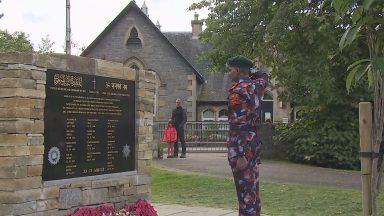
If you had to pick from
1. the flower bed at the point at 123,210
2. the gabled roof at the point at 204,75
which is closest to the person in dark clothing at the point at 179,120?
the flower bed at the point at 123,210

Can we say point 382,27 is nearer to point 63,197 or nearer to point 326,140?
point 63,197

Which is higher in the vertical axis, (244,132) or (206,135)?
(244,132)

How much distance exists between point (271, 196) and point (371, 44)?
6729mm

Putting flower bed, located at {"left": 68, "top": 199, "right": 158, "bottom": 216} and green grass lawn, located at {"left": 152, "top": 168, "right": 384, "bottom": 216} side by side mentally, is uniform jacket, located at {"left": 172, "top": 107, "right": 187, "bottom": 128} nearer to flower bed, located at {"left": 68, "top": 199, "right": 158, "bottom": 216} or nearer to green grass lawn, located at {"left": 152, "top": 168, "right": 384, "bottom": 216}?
green grass lawn, located at {"left": 152, "top": 168, "right": 384, "bottom": 216}

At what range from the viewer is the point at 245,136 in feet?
19.7

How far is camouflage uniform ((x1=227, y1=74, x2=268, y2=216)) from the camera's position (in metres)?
5.99

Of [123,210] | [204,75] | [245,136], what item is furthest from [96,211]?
[204,75]

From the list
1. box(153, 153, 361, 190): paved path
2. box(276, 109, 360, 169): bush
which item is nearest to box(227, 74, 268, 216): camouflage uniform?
box(153, 153, 361, 190): paved path

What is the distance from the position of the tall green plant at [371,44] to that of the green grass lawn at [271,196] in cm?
474

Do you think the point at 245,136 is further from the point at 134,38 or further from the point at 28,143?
the point at 134,38

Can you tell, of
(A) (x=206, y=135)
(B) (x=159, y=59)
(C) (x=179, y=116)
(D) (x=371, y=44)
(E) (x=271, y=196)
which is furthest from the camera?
(B) (x=159, y=59)

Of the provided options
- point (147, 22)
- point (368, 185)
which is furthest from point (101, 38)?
point (368, 185)

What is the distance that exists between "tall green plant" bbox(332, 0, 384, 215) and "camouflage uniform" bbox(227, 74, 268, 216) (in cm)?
190

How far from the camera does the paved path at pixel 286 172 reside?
12.5 metres
